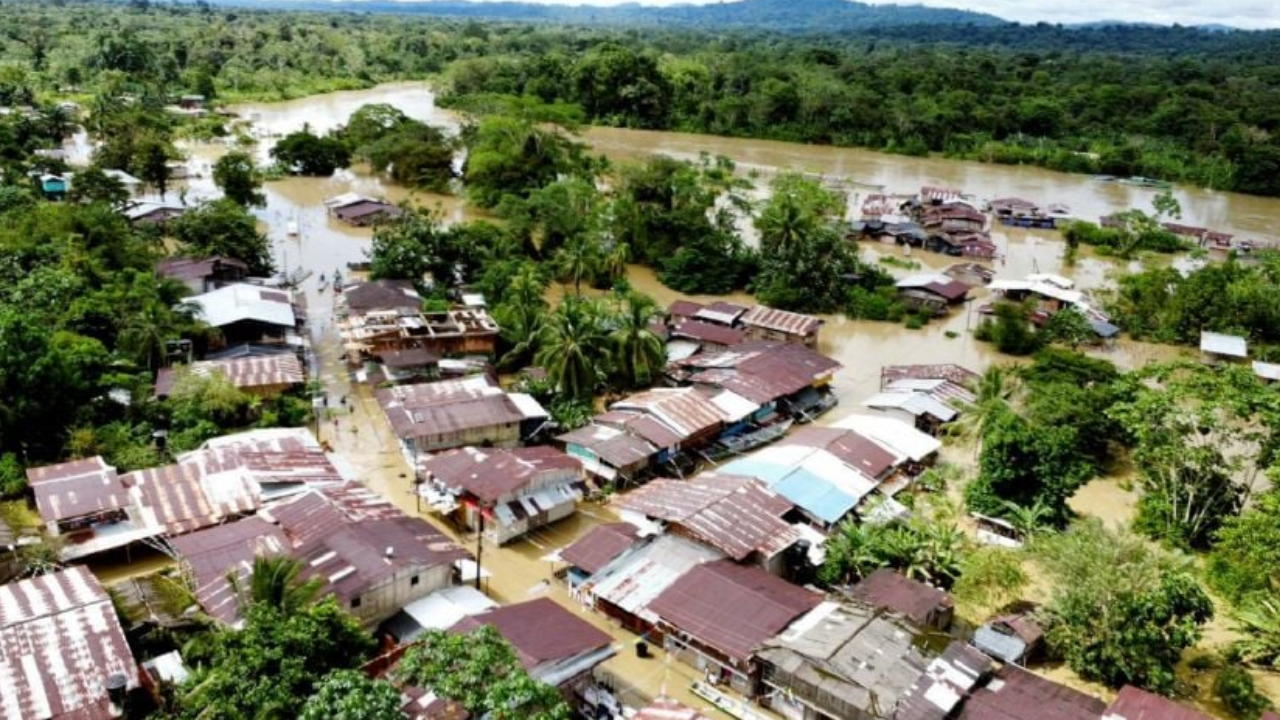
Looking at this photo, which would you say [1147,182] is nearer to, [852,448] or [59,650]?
[852,448]

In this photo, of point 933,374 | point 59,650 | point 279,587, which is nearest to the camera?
point 59,650

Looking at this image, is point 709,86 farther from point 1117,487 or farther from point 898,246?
point 1117,487

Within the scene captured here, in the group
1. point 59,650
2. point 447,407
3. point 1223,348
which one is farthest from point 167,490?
point 1223,348

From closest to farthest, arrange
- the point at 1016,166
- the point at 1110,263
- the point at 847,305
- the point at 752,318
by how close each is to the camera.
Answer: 1. the point at 752,318
2. the point at 847,305
3. the point at 1110,263
4. the point at 1016,166

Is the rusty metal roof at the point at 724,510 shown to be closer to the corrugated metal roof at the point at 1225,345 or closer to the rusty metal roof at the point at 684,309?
the rusty metal roof at the point at 684,309

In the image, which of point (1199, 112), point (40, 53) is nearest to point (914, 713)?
point (1199, 112)

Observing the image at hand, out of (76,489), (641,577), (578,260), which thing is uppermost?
(578,260)

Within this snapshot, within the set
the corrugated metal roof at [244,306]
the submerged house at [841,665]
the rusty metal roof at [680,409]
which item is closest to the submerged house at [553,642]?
the submerged house at [841,665]
